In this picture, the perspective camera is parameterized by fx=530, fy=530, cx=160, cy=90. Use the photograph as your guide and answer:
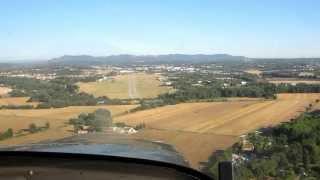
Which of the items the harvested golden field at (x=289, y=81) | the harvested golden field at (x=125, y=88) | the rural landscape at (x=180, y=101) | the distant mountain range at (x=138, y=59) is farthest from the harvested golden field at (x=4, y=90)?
the distant mountain range at (x=138, y=59)

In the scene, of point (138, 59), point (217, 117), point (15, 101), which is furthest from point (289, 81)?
point (138, 59)

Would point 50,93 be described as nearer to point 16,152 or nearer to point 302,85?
point 302,85

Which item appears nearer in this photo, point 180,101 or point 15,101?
point 15,101

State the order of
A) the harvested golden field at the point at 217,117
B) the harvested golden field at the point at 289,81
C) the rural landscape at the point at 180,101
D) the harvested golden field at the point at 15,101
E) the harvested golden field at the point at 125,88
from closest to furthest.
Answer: the harvested golden field at the point at 217,117 → the rural landscape at the point at 180,101 → the harvested golden field at the point at 15,101 → the harvested golden field at the point at 125,88 → the harvested golden field at the point at 289,81

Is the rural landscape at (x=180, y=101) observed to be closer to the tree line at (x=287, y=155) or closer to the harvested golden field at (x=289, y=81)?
the harvested golden field at (x=289, y=81)

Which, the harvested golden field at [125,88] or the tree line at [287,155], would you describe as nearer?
the tree line at [287,155]

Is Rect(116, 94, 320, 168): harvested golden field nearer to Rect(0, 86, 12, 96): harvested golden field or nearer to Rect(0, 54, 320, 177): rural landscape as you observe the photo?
Rect(0, 54, 320, 177): rural landscape

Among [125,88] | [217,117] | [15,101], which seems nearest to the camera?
[217,117]

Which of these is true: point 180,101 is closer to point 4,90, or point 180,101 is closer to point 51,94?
point 51,94
